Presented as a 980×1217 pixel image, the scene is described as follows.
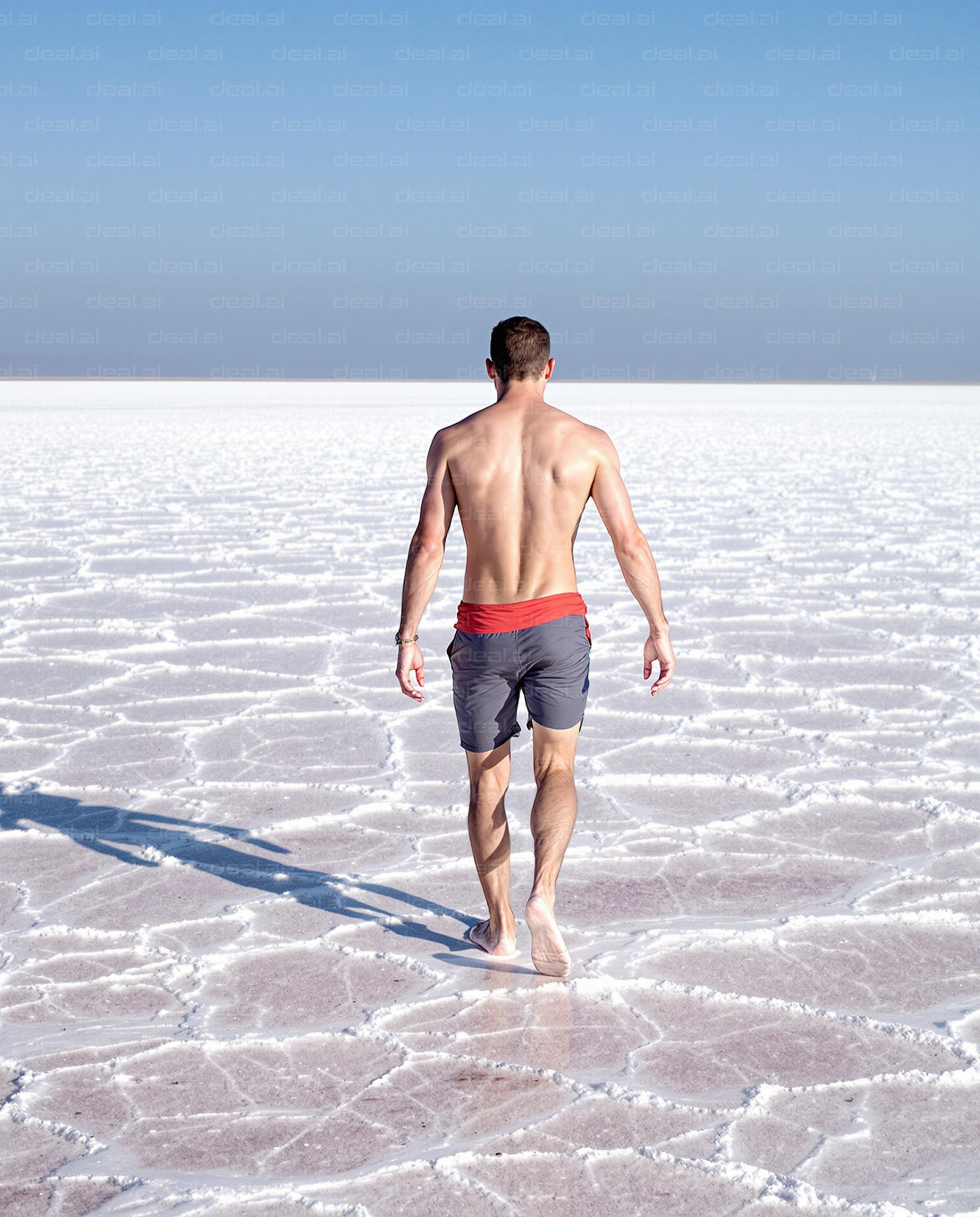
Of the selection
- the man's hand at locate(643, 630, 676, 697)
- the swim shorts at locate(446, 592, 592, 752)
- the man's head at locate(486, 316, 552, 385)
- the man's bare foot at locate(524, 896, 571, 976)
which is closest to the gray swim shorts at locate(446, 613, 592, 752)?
the swim shorts at locate(446, 592, 592, 752)

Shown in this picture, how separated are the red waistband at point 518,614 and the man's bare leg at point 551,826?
20 centimetres

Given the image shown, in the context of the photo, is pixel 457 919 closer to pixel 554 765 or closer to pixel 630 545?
pixel 554 765

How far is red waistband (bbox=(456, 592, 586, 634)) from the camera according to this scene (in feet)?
8.08

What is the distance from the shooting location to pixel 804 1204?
5.89 ft

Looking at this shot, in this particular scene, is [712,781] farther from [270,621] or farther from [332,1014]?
[270,621]

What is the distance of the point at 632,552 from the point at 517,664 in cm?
29

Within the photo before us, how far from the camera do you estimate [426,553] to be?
8.23 ft

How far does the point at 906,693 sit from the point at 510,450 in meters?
2.67

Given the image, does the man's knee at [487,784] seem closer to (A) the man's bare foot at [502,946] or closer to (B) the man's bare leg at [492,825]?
(B) the man's bare leg at [492,825]

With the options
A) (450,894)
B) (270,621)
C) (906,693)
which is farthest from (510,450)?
(270,621)

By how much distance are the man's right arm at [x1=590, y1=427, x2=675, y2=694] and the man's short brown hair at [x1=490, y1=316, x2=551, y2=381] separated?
161 mm

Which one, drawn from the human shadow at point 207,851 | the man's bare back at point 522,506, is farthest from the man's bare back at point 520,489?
the human shadow at point 207,851

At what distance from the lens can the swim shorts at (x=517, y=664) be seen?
2.46m

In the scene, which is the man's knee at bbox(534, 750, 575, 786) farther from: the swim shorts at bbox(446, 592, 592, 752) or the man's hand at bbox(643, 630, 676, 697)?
the man's hand at bbox(643, 630, 676, 697)
